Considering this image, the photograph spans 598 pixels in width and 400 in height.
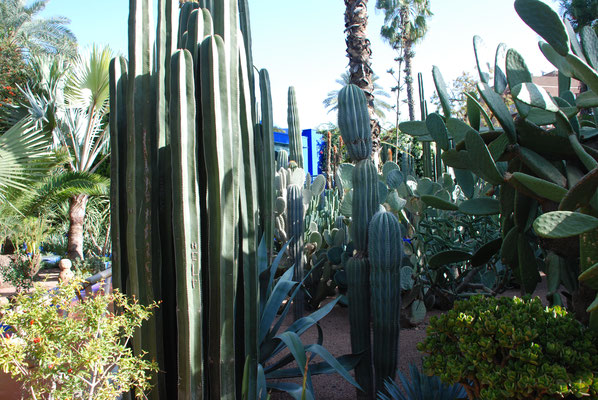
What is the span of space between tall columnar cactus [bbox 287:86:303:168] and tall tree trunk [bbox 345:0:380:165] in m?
0.86

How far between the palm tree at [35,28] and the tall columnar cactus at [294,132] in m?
16.5

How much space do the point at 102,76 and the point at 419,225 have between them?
6.68m

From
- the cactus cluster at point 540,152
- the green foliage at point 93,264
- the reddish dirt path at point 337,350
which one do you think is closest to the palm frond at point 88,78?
the green foliage at point 93,264

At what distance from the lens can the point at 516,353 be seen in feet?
5.17

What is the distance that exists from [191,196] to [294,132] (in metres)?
4.52

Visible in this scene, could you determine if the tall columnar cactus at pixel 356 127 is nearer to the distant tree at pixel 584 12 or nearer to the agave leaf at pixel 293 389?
the agave leaf at pixel 293 389

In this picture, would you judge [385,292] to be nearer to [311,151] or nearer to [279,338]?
[279,338]

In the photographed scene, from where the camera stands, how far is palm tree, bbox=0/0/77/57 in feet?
64.7

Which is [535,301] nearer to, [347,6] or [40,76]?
[347,6]

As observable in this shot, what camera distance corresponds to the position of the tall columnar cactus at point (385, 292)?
97.6 inches

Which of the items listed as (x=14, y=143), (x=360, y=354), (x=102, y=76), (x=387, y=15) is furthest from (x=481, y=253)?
(x=387, y=15)

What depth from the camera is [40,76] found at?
990cm

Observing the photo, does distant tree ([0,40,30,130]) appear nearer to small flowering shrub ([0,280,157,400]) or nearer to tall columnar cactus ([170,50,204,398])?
tall columnar cactus ([170,50,204,398])


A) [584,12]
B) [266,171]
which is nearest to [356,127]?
[266,171]
